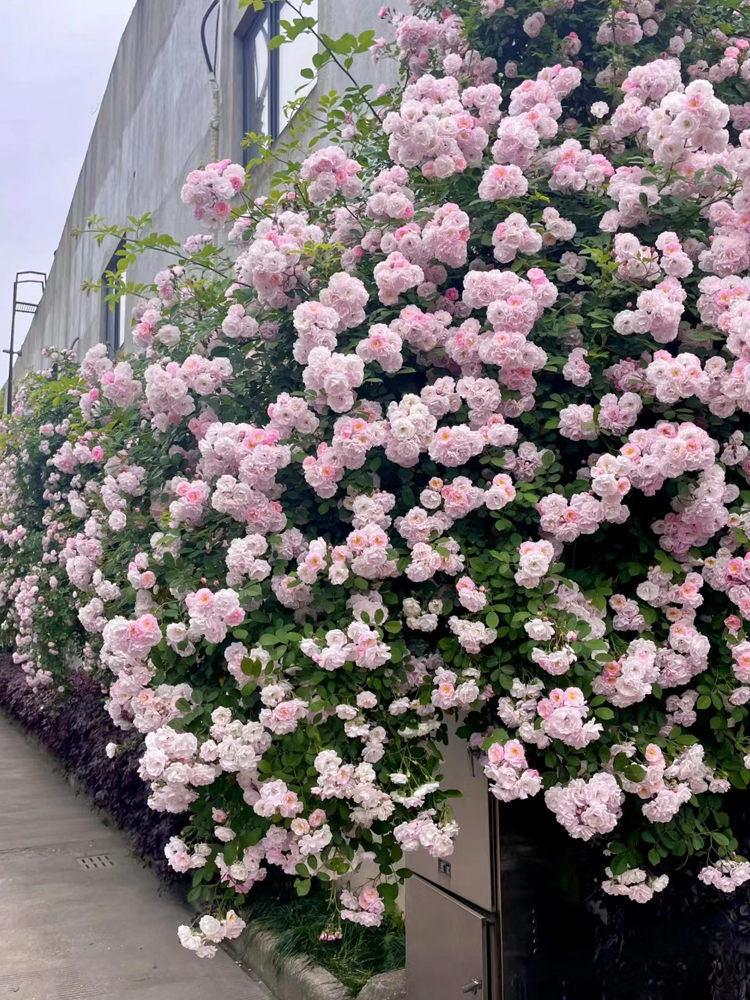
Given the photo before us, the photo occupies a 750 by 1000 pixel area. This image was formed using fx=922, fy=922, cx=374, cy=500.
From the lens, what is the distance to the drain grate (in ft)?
18.9

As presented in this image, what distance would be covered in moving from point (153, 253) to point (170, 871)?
22.4 ft

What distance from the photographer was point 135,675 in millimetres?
2717

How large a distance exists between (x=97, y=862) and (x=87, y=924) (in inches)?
43.3

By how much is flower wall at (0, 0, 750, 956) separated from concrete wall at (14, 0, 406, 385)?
236 centimetres

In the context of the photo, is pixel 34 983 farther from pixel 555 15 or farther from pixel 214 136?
pixel 214 136

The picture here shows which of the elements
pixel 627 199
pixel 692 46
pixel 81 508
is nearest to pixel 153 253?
pixel 81 508

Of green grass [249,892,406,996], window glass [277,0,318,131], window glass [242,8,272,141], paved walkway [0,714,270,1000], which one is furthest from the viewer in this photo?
window glass [242,8,272,141]

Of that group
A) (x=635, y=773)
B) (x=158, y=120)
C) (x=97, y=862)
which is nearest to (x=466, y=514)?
(x=635, y=773)

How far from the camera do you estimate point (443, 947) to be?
10.4 ft

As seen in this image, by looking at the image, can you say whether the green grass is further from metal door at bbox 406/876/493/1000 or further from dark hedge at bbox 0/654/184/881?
dark hedge at bbox 0/654/184/881

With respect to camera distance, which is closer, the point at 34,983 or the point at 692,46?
the point at 692,46

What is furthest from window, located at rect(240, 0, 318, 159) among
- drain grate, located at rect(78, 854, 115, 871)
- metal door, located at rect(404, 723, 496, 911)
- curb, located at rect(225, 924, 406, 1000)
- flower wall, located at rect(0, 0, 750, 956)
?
curb, located at rect(225, 924, 406, 1000)

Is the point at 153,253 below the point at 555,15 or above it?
above

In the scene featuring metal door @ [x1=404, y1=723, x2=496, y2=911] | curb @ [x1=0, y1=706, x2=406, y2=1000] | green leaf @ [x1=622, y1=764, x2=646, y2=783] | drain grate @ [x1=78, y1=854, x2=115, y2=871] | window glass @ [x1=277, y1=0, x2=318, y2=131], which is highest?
window glass @ [x1=277, y1=0, x2=318, y2=131]
